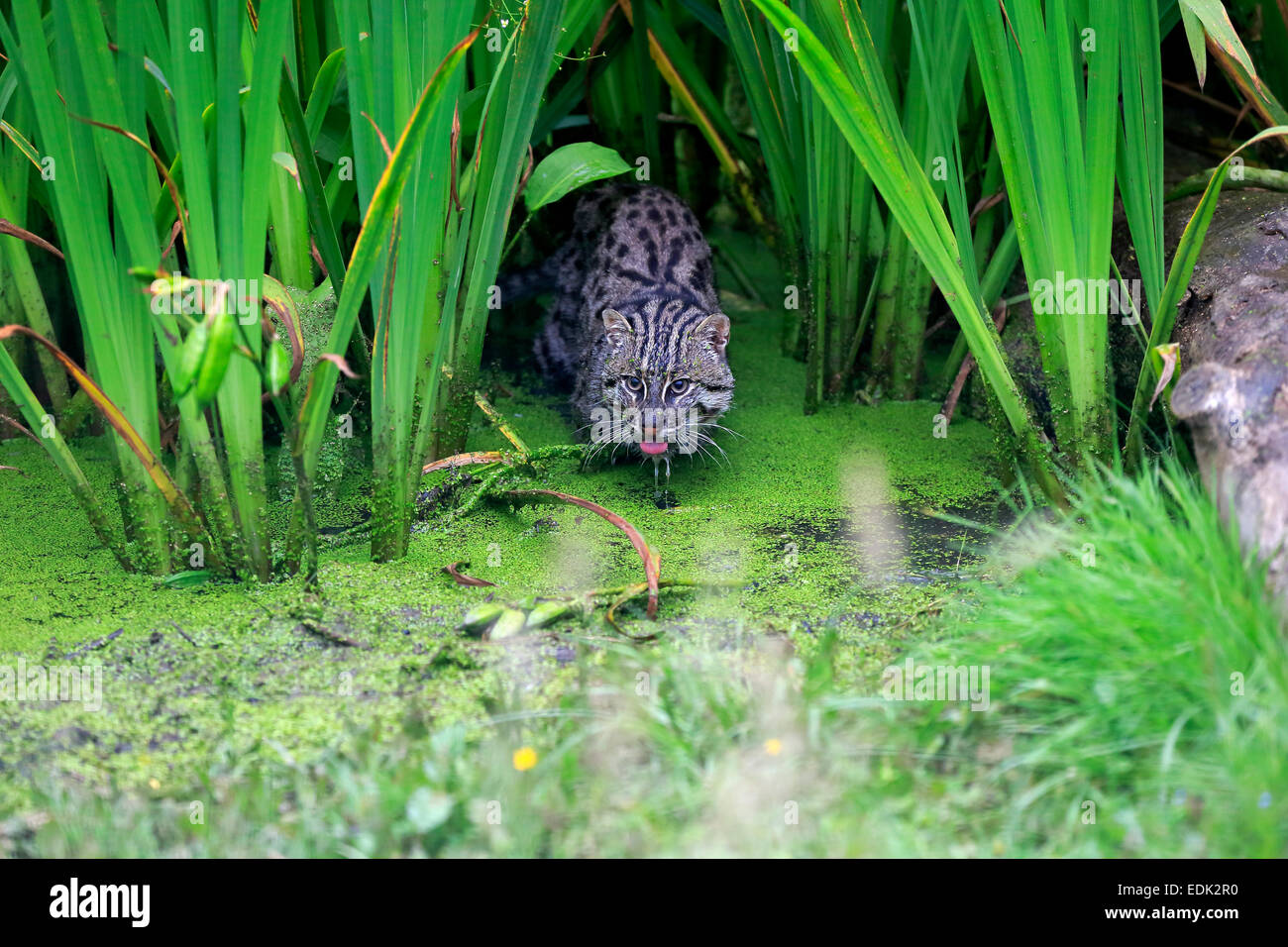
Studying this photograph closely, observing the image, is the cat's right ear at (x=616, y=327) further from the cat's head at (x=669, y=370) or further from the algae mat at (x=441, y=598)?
the algae mat at (x=441, y=598)

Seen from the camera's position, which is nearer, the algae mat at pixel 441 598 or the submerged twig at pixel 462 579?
the algae mat at pixel 441 598

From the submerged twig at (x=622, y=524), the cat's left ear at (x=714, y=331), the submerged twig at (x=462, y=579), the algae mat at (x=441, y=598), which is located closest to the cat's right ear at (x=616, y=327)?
the cat's left ear at (x=714, y=331)

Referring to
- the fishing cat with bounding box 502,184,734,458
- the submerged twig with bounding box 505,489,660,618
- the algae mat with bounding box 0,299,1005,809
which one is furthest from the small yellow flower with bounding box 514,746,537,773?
the fishing cat with bounding box 502,184,734,458

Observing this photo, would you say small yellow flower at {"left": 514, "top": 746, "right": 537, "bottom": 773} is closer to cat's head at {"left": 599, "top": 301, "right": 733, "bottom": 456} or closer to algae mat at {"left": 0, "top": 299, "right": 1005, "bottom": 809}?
algae mat at {"left": 0, "top": 299, "right": 1005, "bottom": 809}

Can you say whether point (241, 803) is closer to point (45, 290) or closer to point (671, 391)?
point (671, 391)

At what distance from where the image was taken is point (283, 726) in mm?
2734

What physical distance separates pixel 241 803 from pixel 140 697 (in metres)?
0.54

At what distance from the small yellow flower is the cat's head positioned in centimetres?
181

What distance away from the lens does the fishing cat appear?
4.34m

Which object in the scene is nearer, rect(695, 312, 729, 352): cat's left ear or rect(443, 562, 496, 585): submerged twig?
rect(443, 562, 496, 585): submerged twig

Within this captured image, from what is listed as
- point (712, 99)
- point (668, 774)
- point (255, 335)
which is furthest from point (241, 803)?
point (712, 99)

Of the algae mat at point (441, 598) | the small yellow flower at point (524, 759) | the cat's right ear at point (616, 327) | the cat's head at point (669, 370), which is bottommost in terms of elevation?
the small yellow flower at point (524, 759)

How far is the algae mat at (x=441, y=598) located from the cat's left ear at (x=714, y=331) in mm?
443

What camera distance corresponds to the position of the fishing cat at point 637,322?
4.34m
